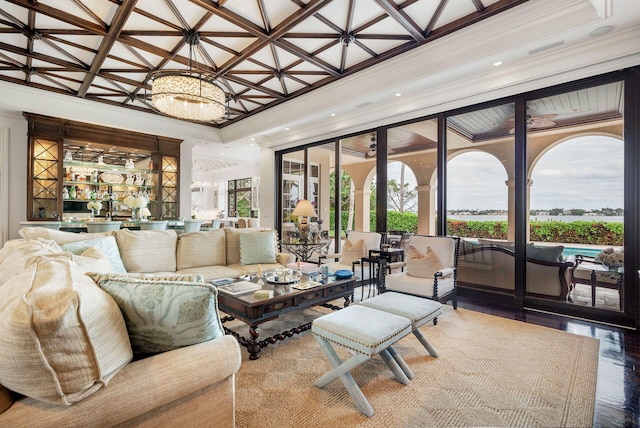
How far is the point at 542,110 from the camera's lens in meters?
3.92

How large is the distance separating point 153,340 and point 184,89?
2791 mm

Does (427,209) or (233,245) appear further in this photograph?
(427,209)

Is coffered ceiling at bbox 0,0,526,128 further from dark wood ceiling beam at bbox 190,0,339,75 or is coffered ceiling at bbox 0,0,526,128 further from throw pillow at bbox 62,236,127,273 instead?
throw pillow at bbox 62,236,127,273

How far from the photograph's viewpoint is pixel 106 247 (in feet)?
10.3

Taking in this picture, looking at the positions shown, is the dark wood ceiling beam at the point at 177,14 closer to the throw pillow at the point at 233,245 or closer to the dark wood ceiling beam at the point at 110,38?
the dark wood ceiling beam at the point at 110,38

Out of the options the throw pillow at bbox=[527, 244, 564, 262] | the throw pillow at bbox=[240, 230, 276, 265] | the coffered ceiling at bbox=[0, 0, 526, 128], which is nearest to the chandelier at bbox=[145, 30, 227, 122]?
the coffered ceiling at bbox=[0, 0, 526, 128]

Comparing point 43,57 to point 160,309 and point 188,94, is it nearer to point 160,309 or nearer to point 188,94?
point 188,94

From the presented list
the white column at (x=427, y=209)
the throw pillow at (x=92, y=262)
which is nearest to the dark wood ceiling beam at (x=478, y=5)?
the white column at (x=427, y=209)

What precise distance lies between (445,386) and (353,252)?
2.59 meters

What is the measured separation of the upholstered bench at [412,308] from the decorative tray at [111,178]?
6.41 m

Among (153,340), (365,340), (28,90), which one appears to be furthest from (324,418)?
(28,90)

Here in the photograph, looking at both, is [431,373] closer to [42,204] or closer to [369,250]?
[369,250]

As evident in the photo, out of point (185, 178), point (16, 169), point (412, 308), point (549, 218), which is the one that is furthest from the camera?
point (185, 178)

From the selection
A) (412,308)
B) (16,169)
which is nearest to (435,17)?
(412,308)
